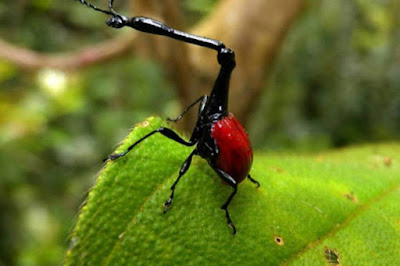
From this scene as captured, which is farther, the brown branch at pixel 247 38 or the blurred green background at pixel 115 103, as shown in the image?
the blurred green background at pixel 115 103

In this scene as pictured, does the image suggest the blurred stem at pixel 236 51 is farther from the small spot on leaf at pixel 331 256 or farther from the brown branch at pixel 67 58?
the small spot on leaf at pixel 331 256

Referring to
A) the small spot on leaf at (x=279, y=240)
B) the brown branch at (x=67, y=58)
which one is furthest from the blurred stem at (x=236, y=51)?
the small spot on leaf at (x=279, y=240)

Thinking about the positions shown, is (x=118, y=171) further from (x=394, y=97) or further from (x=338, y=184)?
(x=394, y=97)

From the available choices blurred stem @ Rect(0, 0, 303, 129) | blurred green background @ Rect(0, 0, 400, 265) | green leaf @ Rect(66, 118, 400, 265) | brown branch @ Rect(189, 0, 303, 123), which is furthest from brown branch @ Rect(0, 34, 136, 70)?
green leaf @ Rect(66, 118, 400, 265)

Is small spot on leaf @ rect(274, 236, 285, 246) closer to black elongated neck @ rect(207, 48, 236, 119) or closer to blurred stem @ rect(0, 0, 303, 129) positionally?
black elongated neck @ rect(207, 48, 236, 119)

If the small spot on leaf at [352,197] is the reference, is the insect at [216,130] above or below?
above

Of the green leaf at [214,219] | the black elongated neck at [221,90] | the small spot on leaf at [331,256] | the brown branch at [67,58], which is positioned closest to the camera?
the green leaf at [214,219]
